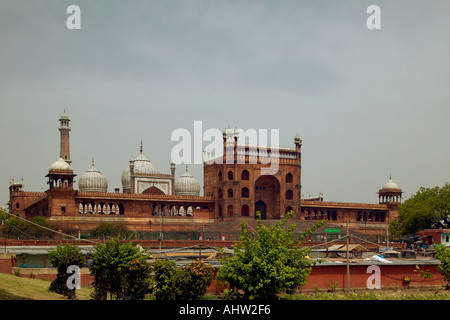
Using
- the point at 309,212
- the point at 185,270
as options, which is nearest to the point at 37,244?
the point at 185,270

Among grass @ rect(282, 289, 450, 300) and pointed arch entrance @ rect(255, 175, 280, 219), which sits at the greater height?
pointed arch entrance @ rect(255, 175, 280, 219)

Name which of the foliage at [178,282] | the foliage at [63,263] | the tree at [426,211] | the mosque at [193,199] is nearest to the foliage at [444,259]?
the foliage at [178,282]

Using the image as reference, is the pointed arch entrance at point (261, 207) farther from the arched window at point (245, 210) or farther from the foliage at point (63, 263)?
the foliage at point (63, 263)

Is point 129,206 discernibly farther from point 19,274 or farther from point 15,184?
point 19,274

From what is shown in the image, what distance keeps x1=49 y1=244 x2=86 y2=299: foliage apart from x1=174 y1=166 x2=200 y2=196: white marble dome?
5151 centimetres

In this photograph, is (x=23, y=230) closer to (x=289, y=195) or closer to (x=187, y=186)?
(x=187, y=186)

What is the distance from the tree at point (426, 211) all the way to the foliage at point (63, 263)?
45.2m

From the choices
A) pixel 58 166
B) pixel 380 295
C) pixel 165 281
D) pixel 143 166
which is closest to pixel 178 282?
pixel 165 281

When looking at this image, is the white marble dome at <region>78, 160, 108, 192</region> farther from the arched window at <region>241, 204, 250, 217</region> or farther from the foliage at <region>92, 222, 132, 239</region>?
the arched window at <region>241, 204, 250, 217</region>

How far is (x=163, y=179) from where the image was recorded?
7800 centimetres

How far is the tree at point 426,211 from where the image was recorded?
63.6 meters

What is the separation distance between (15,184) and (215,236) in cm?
2960

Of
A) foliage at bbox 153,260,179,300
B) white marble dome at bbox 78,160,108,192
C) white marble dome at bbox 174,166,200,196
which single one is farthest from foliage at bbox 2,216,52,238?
foliage at bbox 153,260,179,300

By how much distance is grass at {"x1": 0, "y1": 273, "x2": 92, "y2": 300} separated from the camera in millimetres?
21844
